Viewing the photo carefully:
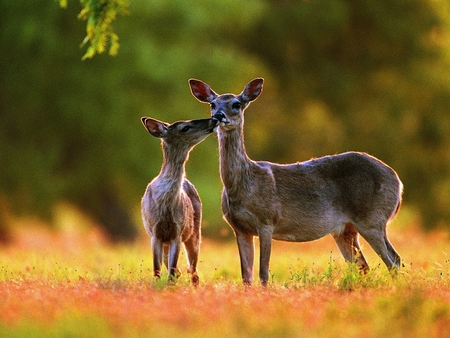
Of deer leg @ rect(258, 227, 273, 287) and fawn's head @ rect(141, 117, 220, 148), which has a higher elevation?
fawn's head @ rect(141, 117, 220, 148)

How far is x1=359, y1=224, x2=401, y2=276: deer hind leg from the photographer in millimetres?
10984

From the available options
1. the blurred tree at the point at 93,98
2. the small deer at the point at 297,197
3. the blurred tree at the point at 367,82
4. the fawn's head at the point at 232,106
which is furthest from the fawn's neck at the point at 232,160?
the blurred tree at the point at 367,82

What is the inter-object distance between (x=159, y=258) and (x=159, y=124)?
1565mm

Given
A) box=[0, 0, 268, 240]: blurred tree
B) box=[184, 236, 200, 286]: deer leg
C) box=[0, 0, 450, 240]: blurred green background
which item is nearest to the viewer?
box=[184, 236, 200, 286]: deer leg

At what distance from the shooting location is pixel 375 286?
9375mm

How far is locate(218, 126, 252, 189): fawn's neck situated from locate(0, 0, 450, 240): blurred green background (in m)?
13.1

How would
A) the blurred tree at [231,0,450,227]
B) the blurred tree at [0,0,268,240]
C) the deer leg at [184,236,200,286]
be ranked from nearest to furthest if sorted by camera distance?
the deer leg at [184,236,200,286]
the blurred tree at [0,0,268,240]
the blurred tree at [231,0,450,227]

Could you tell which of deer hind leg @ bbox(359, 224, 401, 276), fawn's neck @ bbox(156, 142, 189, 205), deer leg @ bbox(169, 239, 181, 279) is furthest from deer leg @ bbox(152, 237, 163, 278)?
deer hind leg @ bbox(359, 224, 401, 276)

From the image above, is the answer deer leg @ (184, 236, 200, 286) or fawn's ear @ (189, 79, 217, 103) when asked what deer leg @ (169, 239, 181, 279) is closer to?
deer leg @ (184, 236, 200, 286)

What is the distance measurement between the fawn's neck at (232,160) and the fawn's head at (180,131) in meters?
0.31

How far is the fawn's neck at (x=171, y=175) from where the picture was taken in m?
10.7

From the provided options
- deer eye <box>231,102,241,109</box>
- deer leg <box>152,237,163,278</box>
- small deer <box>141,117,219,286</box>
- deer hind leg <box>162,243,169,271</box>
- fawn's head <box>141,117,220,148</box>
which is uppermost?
deer eye <box>231,102,241,109</box>

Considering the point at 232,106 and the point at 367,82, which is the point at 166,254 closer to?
the point at 232,106

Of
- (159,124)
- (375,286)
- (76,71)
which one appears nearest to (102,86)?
(76,71)
